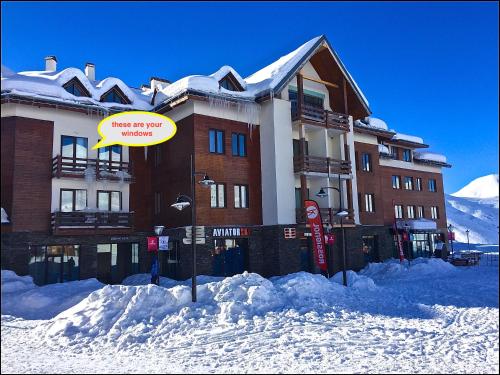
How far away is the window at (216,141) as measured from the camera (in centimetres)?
2294

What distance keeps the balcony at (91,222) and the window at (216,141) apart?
5629 mm

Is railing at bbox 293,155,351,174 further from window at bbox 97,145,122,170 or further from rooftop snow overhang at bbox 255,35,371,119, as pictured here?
window at bbox 97,145,122,170

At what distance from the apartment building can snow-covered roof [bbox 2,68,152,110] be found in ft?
0.27

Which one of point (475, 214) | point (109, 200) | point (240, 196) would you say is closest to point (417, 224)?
point (240, 196)

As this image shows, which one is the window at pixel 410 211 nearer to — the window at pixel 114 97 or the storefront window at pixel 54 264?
the window at pixel 114 97

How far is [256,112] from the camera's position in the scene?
80.4 feet

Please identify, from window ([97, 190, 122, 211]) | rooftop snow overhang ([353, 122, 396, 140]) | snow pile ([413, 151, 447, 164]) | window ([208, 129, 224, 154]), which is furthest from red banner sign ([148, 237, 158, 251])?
snow pile ([413, 151, 447, 164])

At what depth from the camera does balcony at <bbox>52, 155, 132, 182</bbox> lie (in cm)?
2158

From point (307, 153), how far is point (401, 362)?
18231 millimetres

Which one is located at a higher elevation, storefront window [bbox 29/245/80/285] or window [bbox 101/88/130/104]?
window [bbox 101/88/130/104]

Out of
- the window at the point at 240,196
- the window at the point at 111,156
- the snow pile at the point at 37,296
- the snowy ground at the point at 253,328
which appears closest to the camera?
the snowy ground at the point at 253,328

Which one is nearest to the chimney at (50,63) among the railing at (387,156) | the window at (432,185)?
the railing at (387,156)

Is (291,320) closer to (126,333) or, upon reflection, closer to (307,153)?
(126,333)

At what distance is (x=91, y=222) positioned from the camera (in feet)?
72.2
